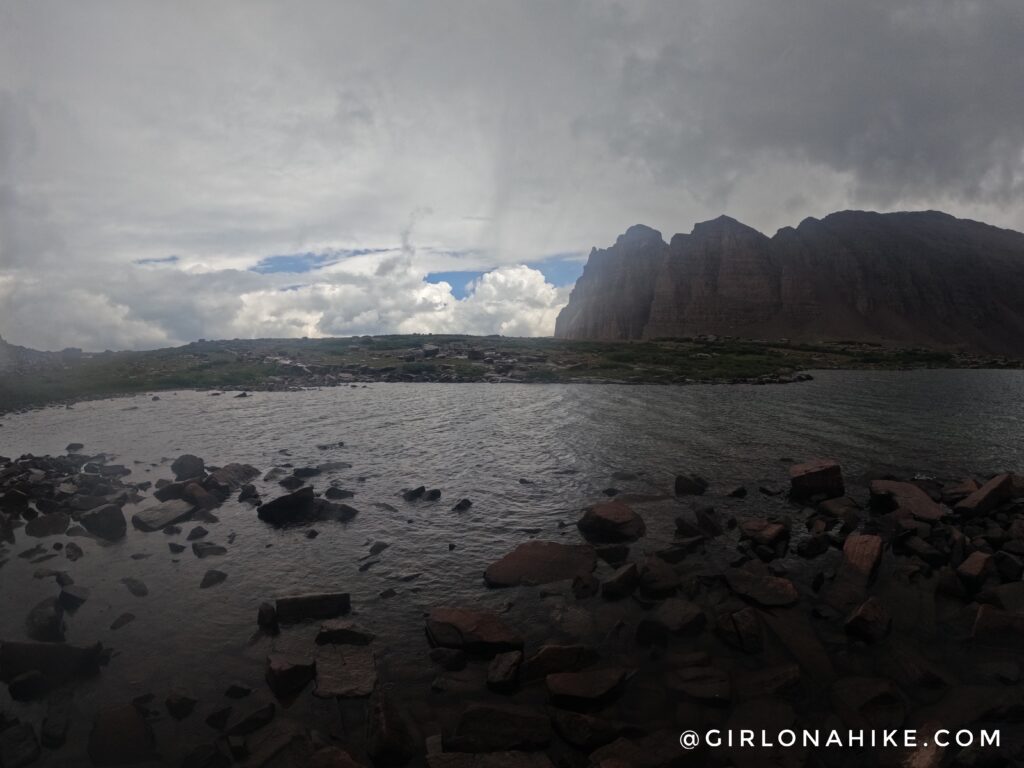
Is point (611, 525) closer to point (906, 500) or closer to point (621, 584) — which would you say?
point (621, 584)

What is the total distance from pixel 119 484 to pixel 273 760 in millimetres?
17965

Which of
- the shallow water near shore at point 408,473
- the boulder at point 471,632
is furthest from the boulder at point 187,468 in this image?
the boulder at point 471,632

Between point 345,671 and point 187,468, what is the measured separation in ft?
56.2

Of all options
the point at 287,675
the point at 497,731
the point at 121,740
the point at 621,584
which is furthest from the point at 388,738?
the point at 621,584

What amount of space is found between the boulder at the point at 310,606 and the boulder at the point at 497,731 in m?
4.71

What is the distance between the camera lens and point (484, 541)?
52.0 ft

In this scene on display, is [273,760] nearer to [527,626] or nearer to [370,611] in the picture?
[370,611]

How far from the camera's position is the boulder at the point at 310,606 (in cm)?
1157

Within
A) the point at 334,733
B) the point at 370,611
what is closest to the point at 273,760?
the point at 334,733

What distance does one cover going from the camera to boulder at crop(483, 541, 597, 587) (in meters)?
13.4

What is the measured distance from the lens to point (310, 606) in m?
11.7

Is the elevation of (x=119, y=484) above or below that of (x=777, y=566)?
above

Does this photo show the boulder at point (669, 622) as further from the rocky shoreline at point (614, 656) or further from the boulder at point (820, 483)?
the boulder at point (820, 483)

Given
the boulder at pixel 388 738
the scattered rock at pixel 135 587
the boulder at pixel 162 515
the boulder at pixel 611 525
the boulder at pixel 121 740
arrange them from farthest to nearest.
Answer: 1. the boulder at pixel 162 515
2. the boulder at pixel 611 525
3. the scattered rock at pixel 135 587
4. the boulder at pixel 121 740
5. the boulder at pixel 388 738
